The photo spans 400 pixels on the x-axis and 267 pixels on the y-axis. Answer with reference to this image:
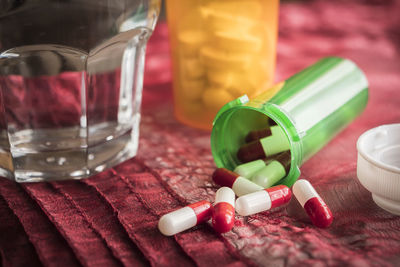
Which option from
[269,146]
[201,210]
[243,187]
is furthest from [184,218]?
[269,146]

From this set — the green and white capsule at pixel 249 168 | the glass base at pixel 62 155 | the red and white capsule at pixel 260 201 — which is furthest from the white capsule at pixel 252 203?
the glass base at pixel 62 155

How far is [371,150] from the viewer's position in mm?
835

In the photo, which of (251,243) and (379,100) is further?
(379,100)

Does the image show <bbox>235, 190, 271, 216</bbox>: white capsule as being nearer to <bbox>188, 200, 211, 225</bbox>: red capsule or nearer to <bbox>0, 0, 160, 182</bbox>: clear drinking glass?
<bbox>188, 200, 211, 225</bbox>: red capsule

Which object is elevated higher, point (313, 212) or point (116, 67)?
point (116, 67)

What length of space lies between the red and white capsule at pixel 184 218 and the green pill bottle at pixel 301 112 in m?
0.18

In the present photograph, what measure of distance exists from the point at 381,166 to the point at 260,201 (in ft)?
0.59

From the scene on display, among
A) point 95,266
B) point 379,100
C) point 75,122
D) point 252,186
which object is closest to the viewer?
point 95,266

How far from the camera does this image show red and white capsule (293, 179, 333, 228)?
0.75 m

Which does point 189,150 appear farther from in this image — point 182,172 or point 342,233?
point 342,233

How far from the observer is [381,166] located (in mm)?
735

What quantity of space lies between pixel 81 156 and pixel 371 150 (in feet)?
1.60

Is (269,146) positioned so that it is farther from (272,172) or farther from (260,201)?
(260,201)

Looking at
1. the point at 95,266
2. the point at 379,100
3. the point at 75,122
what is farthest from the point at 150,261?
the point at 379,100
